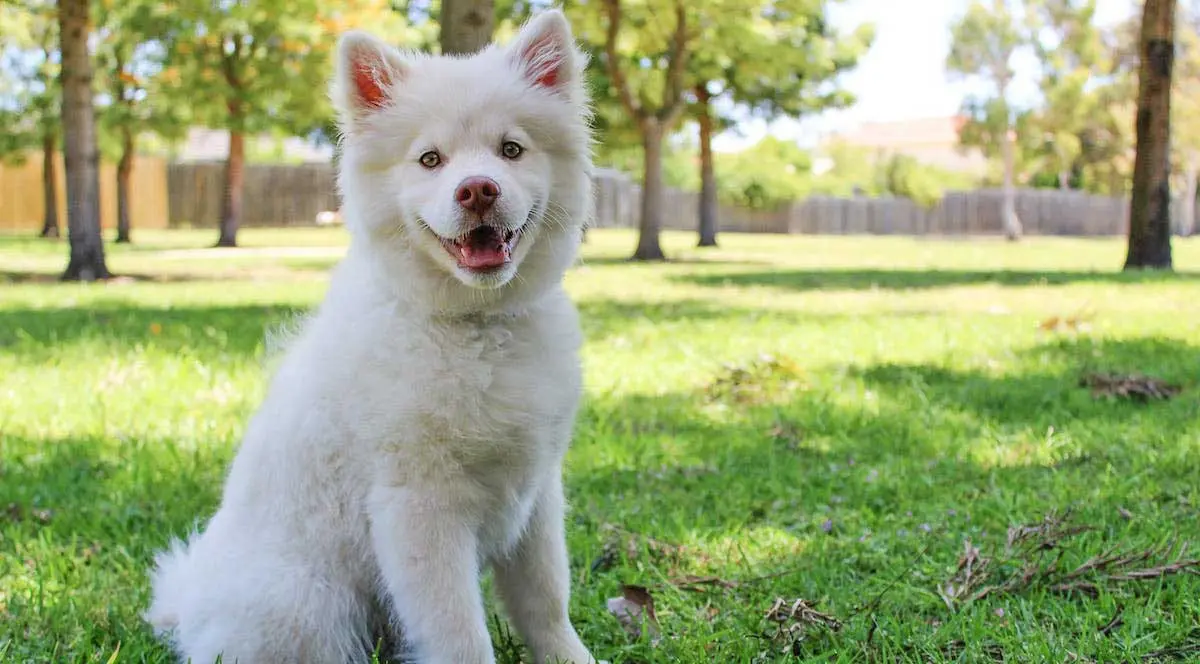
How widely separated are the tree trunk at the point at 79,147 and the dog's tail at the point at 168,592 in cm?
1088

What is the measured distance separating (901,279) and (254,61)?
1456cm

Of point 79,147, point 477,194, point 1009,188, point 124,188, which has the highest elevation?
point 1009,188

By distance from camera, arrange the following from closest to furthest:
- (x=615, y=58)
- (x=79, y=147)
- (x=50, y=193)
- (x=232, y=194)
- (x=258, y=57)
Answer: (x=79, y=147), (x=615, y=58), (x=258, y=57), (x=232, y=194), (x=50, y=193)

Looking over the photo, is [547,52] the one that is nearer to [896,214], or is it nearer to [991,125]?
[991,125]

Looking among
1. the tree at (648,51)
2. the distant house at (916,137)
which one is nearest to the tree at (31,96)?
the tree at (648,51)

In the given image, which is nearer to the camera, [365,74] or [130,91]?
[365,74]

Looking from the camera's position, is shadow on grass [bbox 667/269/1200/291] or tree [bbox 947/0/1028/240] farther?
tree [bbox 947/0/1028/240]

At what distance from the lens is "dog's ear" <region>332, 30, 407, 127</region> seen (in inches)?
91.7

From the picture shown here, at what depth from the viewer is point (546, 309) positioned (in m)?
2.47

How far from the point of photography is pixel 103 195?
3562 cm

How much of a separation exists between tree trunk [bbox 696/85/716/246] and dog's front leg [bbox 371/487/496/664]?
23037 millimetres

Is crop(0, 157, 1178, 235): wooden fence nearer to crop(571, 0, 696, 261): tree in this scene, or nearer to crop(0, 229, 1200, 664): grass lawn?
crop(571, 0, 696, 261): tree

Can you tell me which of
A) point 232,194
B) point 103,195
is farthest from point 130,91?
point 103,195

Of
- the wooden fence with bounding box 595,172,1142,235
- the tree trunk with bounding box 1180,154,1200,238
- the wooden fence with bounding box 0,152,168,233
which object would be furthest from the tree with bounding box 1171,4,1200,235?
the wooden fence with bounding box 0,152,168,233
